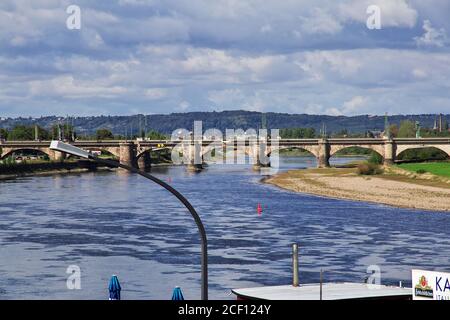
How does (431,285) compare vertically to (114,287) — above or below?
above

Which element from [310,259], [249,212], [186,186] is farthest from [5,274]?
[186,186]

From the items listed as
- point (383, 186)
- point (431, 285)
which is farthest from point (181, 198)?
point (383, 186)

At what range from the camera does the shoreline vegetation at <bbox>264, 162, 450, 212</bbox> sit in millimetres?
125000

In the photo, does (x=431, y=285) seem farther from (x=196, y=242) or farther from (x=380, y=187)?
(x=380, y=187)

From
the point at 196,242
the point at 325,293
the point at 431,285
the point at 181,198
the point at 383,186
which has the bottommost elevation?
the point at 383,186

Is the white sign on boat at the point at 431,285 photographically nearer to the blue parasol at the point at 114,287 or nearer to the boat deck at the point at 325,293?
the boat deck at the point at 325,293

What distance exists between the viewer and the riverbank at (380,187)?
410 ft

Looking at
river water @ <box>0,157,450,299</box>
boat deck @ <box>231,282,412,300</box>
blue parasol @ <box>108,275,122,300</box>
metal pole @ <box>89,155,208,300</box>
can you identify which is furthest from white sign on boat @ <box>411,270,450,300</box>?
river water @ <box>0,157,450,299</box>

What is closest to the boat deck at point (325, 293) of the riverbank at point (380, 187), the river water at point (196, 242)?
the river water at point (196, 242)

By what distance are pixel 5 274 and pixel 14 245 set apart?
1631 cm

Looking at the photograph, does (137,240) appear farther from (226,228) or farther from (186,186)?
(186,186)

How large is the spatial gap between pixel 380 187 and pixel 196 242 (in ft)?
251

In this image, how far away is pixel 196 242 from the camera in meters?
81.9
